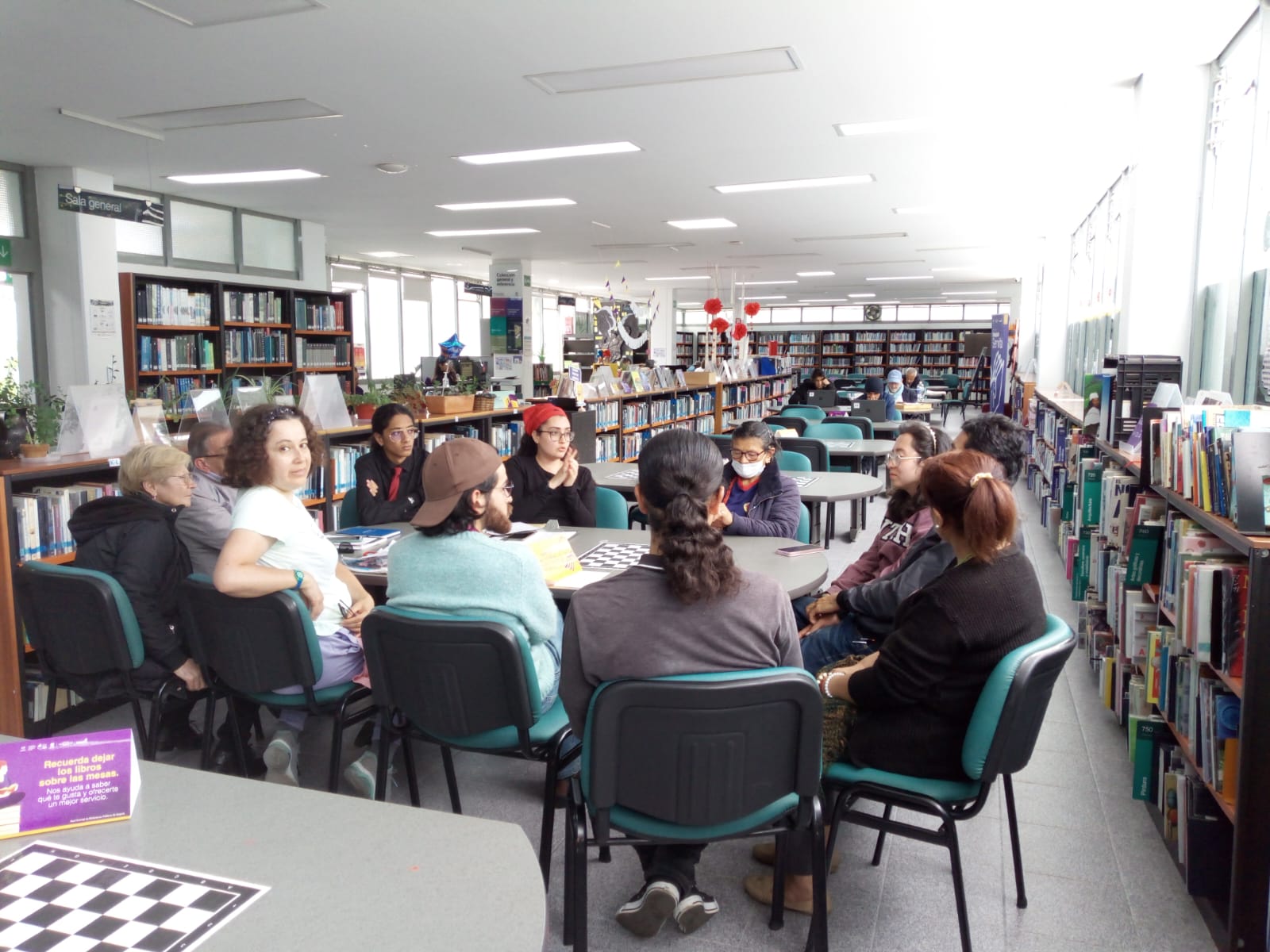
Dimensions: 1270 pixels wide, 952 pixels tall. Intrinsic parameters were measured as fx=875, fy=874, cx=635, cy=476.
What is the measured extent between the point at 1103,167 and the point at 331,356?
7.73m

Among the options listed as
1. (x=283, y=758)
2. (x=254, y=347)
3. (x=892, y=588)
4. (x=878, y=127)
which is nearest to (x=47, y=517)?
(x=283, y=758)

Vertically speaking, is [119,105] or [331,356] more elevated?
[119,105]

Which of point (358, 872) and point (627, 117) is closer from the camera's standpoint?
point (358, 872)

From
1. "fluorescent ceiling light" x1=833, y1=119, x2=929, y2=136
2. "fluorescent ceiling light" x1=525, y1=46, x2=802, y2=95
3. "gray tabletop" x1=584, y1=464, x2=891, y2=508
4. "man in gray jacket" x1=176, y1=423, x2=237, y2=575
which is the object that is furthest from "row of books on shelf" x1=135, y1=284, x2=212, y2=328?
"fluorescent ceiling light" x1=833, y1=119, x2=929, y2=136

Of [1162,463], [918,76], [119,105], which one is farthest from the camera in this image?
[119,105]

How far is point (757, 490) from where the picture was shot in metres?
3.96

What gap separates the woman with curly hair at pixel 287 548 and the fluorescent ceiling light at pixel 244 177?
5.10m

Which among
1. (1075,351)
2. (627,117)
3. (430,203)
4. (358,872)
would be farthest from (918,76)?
(1075,351)

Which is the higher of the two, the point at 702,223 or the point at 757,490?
the point at 702,223

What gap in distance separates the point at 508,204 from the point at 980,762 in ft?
25.1

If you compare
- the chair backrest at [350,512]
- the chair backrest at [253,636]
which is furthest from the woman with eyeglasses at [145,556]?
the chair backrest at [350,512]

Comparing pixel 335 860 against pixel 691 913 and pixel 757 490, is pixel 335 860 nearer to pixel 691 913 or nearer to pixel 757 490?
pixel 691 913

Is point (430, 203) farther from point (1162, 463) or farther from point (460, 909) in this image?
point (460, 909)

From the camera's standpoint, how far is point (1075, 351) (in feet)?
32.2
